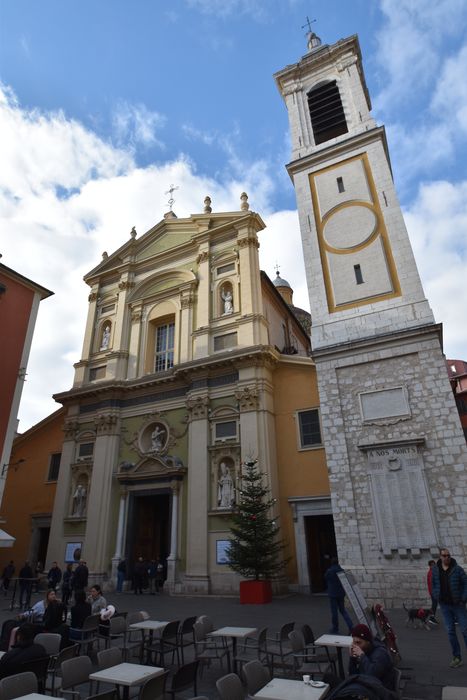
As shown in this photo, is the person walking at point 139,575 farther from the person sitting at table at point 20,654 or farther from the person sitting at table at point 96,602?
the person sitting at table at point 20,654

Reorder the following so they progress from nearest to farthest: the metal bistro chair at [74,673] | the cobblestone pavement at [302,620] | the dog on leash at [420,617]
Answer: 1. the metal bistro chair at [74,673]
2. the cobblestone pavement at [302,620]
3. the dog on leash at [420,617]

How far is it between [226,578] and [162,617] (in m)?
4.81

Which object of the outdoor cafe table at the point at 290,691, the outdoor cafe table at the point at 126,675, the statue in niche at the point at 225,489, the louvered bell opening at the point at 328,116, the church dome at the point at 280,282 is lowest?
the outdoor cafe table at the point at 290,691

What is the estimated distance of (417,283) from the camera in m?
13.1

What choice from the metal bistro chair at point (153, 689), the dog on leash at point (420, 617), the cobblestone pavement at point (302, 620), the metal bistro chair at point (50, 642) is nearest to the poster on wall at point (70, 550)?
the cobblestone pavement at point (302, 620)

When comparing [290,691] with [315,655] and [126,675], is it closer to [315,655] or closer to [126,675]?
[315,655]

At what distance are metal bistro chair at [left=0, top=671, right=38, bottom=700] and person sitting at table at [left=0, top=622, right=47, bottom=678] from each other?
0.39 metres

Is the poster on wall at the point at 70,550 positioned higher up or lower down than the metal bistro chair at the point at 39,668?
higher up

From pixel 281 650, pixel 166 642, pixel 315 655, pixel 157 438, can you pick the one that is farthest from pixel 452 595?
pixel 157 438

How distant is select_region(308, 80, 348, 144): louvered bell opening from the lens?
59.4ft

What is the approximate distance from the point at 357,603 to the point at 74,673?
398cm

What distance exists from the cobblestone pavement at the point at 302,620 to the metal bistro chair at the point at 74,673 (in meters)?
1.67

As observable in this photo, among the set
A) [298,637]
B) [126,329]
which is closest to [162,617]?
[298,637]

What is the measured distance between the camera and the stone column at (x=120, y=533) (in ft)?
55.8
